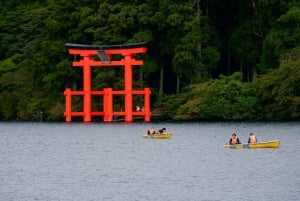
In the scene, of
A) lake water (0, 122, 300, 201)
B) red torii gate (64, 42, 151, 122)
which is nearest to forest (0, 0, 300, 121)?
red torii gate (64, 42, 151, 122)

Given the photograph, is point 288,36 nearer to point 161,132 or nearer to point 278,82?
point 278,82

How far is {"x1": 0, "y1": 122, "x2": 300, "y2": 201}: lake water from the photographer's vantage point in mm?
42781

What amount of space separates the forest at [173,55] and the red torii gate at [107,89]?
7.46ft

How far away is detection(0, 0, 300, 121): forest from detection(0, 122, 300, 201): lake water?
543 cm

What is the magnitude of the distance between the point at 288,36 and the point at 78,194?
39673mm

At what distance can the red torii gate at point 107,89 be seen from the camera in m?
81.1

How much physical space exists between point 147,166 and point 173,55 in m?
34.4

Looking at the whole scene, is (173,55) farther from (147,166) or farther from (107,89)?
(147,166)

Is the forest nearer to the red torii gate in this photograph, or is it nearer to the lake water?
the red torii gate

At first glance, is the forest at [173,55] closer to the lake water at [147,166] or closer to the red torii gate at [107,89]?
the red torii gate at [107,89]

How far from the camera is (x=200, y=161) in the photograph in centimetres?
5288

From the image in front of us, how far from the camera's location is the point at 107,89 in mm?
81562

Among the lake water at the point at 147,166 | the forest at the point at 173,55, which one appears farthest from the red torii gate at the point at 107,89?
the lake water at the point at 147,166

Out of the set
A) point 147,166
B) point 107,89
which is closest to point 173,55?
point 107,89
